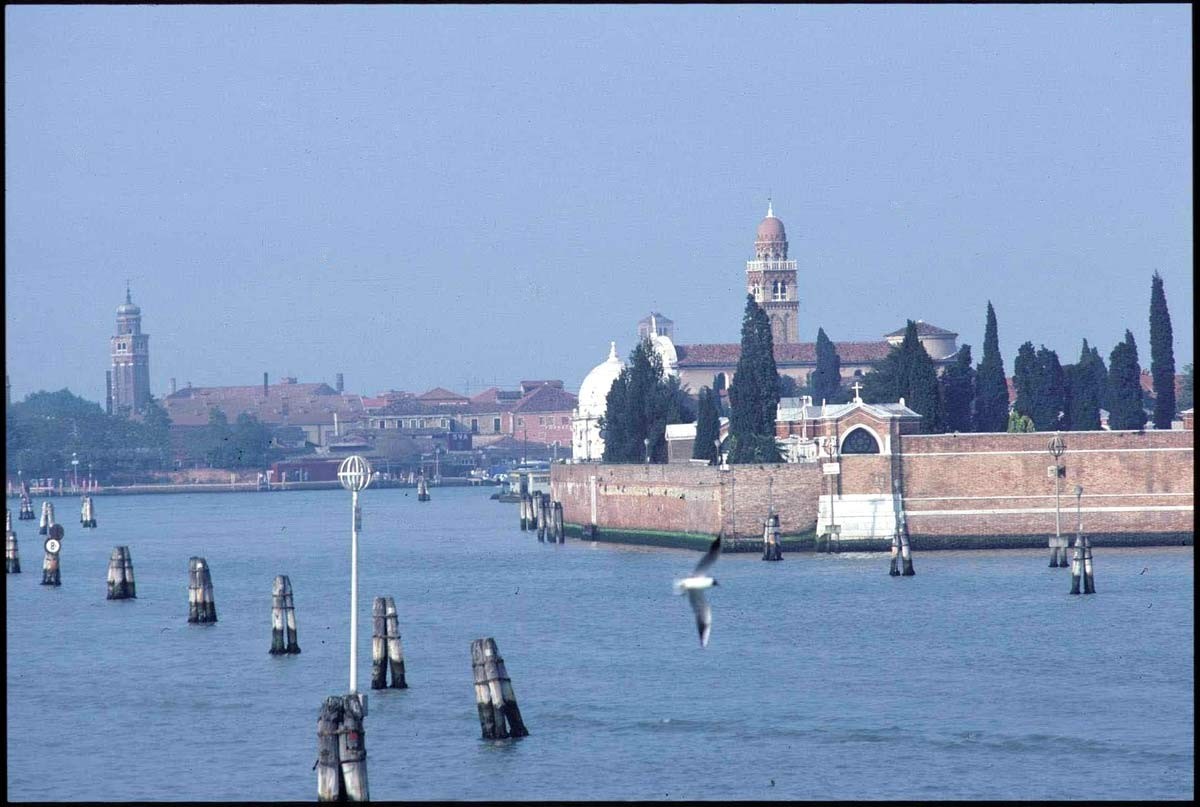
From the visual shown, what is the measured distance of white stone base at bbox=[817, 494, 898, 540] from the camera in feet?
162

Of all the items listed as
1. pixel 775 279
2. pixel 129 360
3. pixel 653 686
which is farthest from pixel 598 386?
pixel 129 360

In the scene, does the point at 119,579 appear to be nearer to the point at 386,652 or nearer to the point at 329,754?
the point at 386,652

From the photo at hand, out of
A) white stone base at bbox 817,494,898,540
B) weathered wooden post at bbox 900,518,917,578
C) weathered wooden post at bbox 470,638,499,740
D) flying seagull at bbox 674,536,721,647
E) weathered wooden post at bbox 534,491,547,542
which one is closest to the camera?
flying seagull at bbox 674,536,721,647

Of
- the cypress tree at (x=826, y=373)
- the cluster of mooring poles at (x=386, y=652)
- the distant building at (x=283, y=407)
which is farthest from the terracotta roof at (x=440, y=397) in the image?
the cluster of mooring poles at (x=386, y=652)

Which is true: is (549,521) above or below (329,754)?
above

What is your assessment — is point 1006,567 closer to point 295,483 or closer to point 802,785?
point 802,785

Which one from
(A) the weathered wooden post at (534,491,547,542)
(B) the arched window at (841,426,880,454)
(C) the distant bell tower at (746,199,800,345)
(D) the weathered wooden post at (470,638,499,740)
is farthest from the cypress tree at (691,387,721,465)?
(C) the distant bell tower at (746,199,800,345)

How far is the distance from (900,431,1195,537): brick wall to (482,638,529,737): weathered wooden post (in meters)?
29.0

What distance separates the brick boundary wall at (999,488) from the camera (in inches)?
1949

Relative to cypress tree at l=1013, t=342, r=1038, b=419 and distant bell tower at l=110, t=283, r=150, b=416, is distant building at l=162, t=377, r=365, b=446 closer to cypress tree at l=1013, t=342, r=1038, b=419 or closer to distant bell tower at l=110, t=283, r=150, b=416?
distant bell tower at l=110, t=283, r=150, b=416

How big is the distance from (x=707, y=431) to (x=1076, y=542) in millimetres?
21332

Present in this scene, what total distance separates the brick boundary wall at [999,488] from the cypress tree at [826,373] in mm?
34606

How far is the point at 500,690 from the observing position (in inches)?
821

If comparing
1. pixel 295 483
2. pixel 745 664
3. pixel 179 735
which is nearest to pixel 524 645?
pixel 745 664
